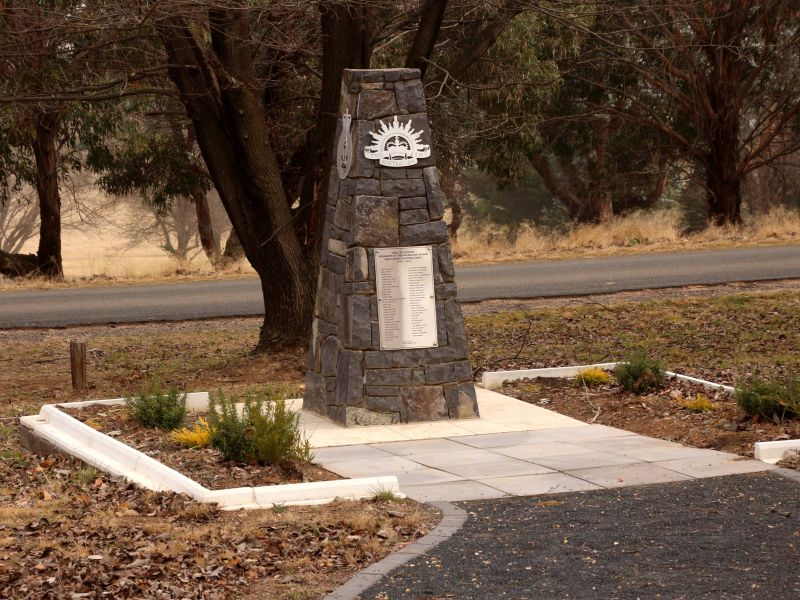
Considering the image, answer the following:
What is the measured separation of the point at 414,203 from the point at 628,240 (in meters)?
16.4

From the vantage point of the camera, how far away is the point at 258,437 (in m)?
8.20

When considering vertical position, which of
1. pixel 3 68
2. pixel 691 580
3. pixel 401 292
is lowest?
pixel 691 580

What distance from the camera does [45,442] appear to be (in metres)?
9.60

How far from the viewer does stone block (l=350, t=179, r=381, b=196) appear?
10031mm

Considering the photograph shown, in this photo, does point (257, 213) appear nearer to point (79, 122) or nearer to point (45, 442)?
point (45, 442)

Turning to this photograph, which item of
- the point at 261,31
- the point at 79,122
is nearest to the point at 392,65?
the point at 261,31

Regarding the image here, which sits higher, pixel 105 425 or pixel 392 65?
pixel 392 65

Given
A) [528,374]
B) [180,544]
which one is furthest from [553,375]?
[180,544]

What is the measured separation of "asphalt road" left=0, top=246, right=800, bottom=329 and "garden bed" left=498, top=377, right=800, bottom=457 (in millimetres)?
6740

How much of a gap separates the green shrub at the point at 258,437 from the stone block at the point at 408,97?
115 inches

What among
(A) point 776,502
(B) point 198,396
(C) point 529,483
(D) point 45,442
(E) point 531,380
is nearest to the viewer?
(A) point 776,502

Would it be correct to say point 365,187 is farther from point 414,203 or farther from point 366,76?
point 366,76

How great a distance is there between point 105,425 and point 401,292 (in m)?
2.71

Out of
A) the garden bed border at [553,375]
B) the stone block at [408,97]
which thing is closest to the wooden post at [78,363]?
the garden bed border at [553,375]
